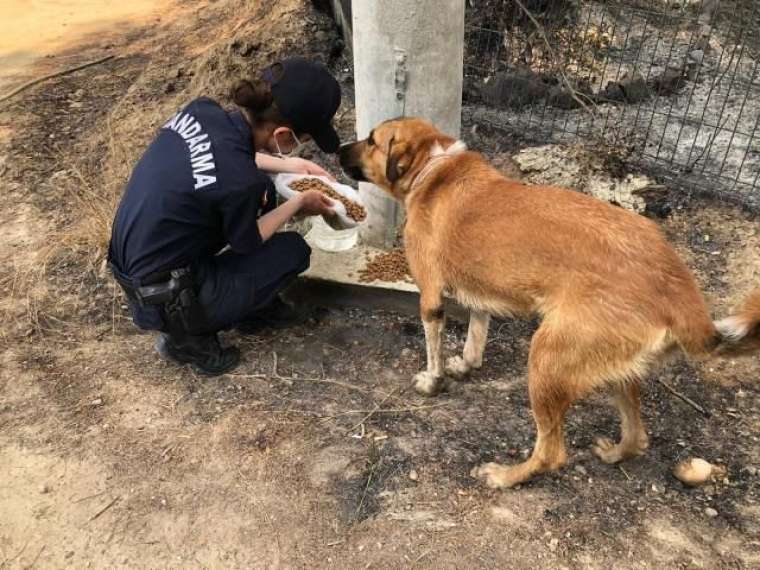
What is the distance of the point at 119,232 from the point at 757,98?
538 cm

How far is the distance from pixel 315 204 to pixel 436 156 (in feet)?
2.76

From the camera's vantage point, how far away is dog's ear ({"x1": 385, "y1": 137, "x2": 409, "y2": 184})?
330 centimetres

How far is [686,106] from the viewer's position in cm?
555

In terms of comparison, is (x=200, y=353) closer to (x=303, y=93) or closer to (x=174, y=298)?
(x=174, y=298)

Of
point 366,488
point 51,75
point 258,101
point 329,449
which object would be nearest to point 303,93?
point 258,101

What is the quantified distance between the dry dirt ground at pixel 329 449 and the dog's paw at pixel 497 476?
0.17ft

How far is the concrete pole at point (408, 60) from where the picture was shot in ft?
11.6

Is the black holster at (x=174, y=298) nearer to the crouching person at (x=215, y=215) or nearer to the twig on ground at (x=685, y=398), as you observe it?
the crouching person at (x=215, y=215)

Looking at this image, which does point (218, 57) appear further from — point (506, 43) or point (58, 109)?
point (506, 43)

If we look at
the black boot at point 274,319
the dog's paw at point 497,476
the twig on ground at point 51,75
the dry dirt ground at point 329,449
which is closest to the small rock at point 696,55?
the dry dirt ground at point 329,449

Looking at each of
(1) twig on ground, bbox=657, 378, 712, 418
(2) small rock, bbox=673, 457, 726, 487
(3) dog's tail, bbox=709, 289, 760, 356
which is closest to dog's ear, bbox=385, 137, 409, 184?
(3) dog's tail, bbox=709, 289, 760, 356

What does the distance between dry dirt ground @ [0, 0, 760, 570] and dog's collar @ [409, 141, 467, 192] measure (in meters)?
1.15

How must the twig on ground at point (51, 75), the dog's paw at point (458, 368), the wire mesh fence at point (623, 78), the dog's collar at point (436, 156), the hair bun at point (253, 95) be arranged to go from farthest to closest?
the twig on ground at point (51, 75) < the wire mesh fence at point (623, 78) < the dog's paw at point (458, 368) < the dog's collar at point (436, 156) < the hair bun at point (253, 95)

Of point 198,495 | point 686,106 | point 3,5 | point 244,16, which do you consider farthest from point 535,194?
point 3,5
